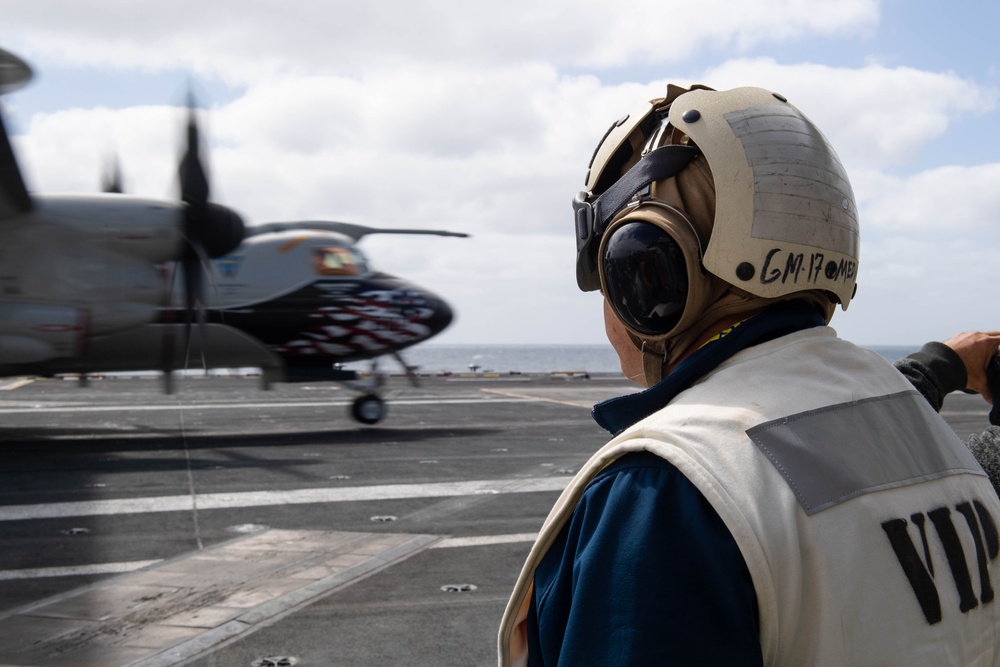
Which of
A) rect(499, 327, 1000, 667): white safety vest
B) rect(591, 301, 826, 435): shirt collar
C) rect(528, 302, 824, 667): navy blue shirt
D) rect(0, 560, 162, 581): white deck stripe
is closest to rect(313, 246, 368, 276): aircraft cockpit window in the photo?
rect(0, 560, 162, 581): white deck stripe

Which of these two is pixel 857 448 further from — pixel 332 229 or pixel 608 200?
pixel 332 229

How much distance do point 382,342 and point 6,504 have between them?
24.6 feet

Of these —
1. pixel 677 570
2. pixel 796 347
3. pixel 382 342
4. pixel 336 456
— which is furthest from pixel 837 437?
pixel 382 342

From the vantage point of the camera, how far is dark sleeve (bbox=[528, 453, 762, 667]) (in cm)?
113

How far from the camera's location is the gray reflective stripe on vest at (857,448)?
1.25 meters

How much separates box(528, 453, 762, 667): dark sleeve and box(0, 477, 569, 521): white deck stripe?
27.2 feet

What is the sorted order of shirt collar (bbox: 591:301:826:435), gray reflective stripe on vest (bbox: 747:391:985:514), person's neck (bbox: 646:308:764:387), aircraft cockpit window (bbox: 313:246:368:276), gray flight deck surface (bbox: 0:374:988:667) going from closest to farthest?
1. gray reflective stripe on vest (bbox: 747:391:985:514)
2. shirt collar (bbox: 591:301:826:435)
3. person's neck (bbox: 646:308:764:387)
4. gray flight deck surface (bbox: 0:374:988:667)
5. aircraft cockpit window (bbox: 313:246:368:276)

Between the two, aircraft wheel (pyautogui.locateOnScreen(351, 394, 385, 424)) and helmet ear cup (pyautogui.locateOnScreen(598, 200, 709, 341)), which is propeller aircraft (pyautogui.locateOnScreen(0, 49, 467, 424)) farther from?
helmet ear cup (pyautogui.locateOnScreen(598, 200, 709, 341))

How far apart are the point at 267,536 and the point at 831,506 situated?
6993mm

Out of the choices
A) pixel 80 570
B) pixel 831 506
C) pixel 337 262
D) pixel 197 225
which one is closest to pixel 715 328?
pixel 831 506

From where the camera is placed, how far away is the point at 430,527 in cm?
797

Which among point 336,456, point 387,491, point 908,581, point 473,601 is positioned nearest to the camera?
point 908,581

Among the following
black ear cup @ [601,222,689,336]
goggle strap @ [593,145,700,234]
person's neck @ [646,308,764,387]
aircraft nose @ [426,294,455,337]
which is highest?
goggle strap @ [593,145,700,234]

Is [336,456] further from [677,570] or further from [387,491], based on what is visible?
[677,570]
